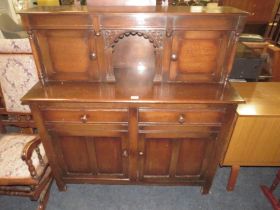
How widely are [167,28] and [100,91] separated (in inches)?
24.2

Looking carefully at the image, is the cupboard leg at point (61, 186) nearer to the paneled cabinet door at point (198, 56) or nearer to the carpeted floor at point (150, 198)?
the carpeted floor at point (150, 198)

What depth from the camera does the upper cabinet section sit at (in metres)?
1.29

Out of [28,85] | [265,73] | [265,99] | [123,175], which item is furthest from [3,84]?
[265,73]

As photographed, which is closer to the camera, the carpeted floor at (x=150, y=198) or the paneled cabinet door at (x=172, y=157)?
the paneled cabinet door at (x=172, y=157)

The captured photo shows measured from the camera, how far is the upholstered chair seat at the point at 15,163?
1496 mm

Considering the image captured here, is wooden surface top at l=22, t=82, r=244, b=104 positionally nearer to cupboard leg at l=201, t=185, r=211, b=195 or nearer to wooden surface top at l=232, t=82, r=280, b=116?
wooden surface top at l=232, t=82, r=280, b=116

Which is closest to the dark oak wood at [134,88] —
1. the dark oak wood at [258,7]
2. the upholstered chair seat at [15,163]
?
the upholstered chair seat at [15,163]

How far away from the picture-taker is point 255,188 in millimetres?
1967

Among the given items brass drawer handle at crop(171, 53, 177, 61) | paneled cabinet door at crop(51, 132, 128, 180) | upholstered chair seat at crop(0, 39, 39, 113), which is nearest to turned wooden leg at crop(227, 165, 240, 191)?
paneled cabinet door at crop(51, 132, 128, 180)

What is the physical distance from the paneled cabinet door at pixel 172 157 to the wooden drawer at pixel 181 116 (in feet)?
0.40

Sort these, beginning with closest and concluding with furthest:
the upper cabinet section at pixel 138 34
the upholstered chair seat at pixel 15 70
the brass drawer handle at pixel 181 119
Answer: the upper cabinet section at pixel 138 34, the brass drawer handle at pixel 181 119, the upholstered chair seat at pixel 15 70

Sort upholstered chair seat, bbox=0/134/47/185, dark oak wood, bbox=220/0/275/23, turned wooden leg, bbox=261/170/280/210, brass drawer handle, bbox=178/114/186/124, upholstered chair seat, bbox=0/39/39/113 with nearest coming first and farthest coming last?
brass drawer handle, bbox=178/114/186/124
upholstered chair seat, bbox=0/134/47/185
upholstered chair seat, bbox=0/39/39/113
turned wooden leg, bbox=261/170/280/210
dark oak wood, bbox=220/0/275/23

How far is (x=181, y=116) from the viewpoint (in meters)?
1.40

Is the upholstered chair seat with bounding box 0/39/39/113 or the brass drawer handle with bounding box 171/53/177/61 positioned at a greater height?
the brass drawer handle with bounding box 171/53/177/61
